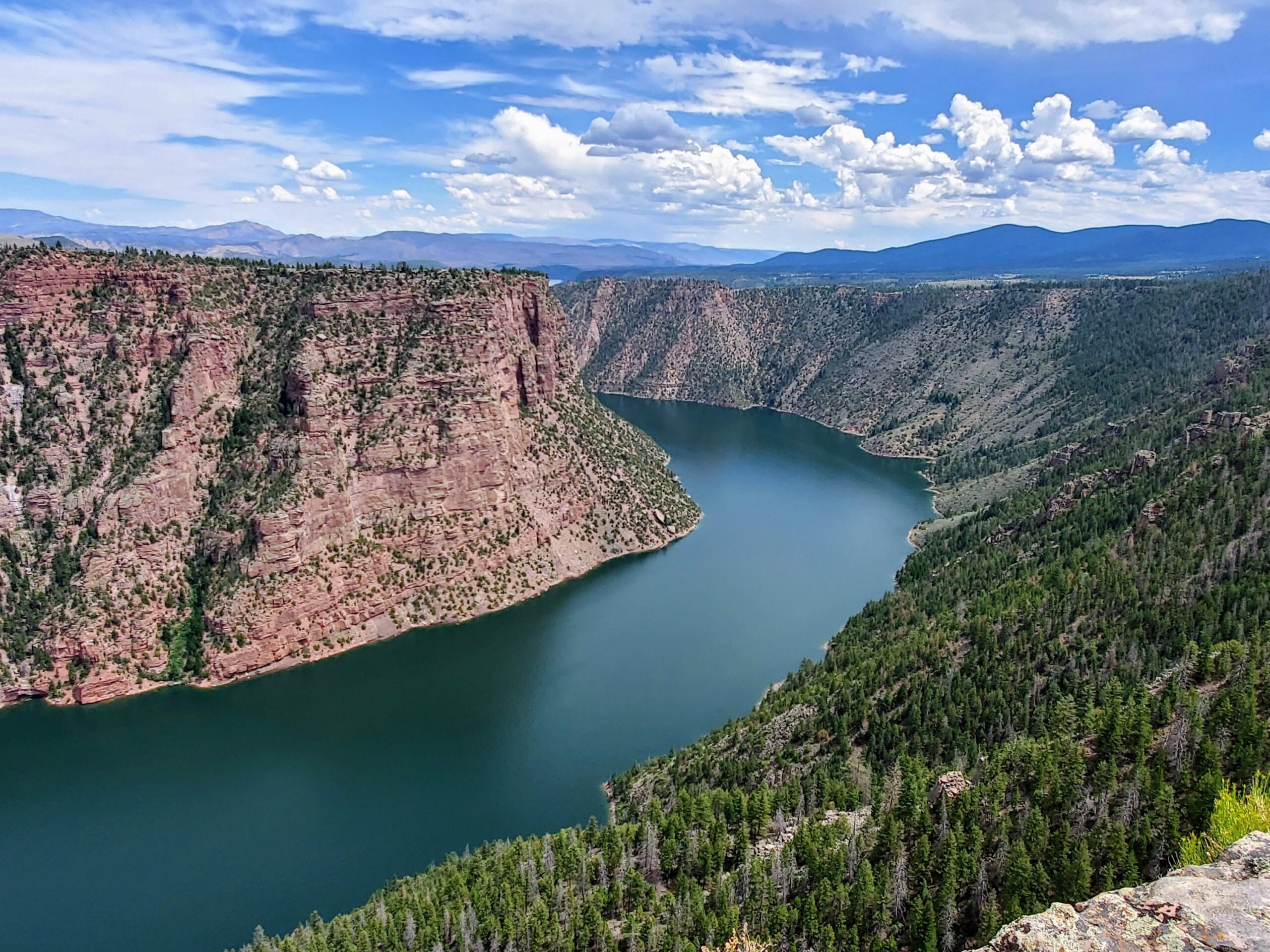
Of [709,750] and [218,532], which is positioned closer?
[709,750]

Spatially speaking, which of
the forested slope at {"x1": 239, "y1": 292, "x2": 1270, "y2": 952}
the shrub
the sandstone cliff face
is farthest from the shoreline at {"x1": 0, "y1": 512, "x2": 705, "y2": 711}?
the shrub

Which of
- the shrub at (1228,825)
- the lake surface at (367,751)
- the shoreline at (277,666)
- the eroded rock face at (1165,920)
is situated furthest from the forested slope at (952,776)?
the shoreline at (277,666)

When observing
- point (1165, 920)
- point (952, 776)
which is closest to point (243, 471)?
point (952, 776)

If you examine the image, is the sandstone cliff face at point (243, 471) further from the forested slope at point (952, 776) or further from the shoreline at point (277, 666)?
the forested slope at point (952, 776)

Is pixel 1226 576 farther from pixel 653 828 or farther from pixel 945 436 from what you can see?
pixel 945 436

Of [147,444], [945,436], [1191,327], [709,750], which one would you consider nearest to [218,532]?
[147,444]

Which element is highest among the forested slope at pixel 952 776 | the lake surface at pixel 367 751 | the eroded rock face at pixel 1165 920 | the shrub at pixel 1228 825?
the eroded rock face at pixel 1165 920

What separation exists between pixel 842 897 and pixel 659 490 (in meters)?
91.3

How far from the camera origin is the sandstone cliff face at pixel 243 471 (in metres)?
78.1

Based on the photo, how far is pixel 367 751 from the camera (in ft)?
224

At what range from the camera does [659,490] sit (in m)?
126

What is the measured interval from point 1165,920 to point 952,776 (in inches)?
1441

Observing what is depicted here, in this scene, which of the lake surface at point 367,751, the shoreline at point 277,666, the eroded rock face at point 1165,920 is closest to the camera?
the eroded rock face at point 1165,920

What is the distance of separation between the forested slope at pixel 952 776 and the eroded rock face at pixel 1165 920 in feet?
81.4
